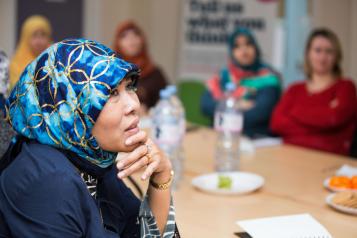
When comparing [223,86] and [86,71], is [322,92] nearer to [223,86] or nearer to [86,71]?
[223,86]

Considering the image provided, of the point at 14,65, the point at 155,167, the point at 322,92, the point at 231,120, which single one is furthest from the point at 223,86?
the point at 155,167

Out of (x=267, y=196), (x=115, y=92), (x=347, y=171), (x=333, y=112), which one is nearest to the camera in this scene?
(x=115, y=92)

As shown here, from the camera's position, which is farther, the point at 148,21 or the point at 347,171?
the point at 148,21

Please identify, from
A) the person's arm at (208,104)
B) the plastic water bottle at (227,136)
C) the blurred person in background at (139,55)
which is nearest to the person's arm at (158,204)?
the plastic water bottle at (227,136)

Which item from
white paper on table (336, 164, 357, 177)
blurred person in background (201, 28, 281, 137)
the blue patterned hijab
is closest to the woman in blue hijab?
the blue patterned hijab

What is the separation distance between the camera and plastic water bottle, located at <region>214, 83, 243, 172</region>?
8.41ft

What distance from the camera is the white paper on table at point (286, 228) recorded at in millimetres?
1653

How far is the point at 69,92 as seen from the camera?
1332 millimetres

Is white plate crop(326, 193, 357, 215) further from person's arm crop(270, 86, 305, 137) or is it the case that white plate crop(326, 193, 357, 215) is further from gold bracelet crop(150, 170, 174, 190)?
person's arm crop(270, 86, 305, 137)

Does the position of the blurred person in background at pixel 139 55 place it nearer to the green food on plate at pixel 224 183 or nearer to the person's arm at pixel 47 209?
the green food on plate at pixel 224 183

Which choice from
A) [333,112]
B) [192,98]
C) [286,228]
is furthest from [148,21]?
[286,228]

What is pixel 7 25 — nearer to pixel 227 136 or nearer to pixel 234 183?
pixel 227 136

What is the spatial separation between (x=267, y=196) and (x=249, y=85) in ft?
7.33

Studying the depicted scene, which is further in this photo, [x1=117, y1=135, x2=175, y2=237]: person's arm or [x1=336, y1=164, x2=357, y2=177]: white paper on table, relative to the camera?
[x1=336, y1=164, x2=357, y2=177]: white paper on table
